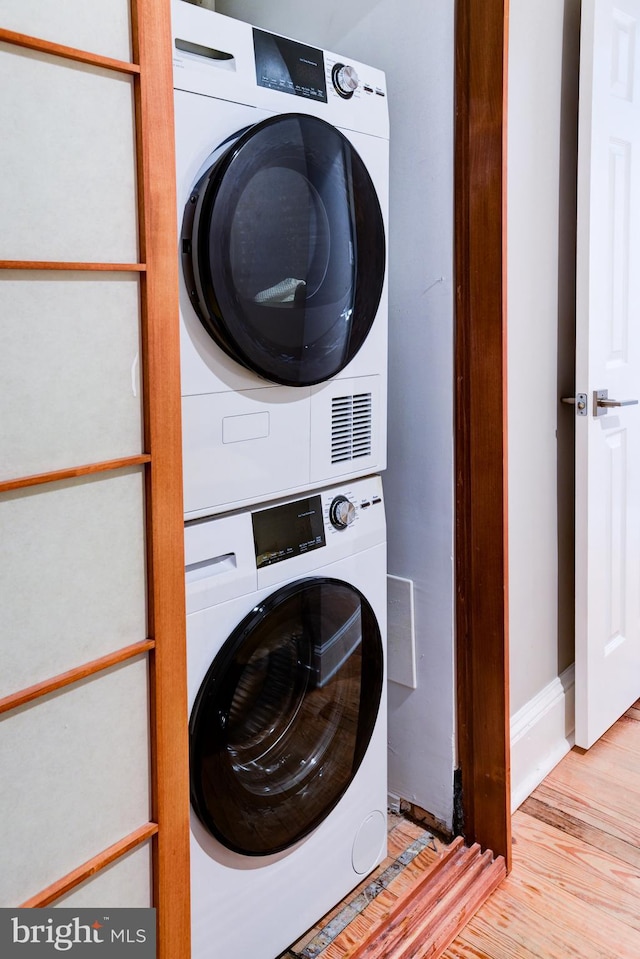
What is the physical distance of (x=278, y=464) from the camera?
4.27 ft

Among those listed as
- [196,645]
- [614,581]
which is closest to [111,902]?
→ [196,645]

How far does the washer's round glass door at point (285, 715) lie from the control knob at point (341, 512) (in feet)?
0.37

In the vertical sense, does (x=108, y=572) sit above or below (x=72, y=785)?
above

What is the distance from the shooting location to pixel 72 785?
2.77 feet

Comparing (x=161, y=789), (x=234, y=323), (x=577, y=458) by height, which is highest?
(x=234, y=323)

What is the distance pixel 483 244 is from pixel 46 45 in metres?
0.98

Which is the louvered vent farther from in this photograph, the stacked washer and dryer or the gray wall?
the gray wall

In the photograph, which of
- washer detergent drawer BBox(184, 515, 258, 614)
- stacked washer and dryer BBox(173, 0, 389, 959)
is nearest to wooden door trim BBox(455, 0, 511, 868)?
stacked washer and dryer BBox(173, 0, 389, 959)

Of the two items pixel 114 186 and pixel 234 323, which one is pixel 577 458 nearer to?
pixel 234 323

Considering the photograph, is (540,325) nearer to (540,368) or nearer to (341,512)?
(540,368)

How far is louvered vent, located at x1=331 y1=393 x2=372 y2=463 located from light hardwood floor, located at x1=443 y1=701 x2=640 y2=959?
3.27ft

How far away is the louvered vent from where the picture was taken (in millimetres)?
1410

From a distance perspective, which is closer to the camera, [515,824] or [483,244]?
[483,244]

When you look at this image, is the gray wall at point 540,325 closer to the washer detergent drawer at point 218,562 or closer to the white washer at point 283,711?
the white washer at point 283,711
